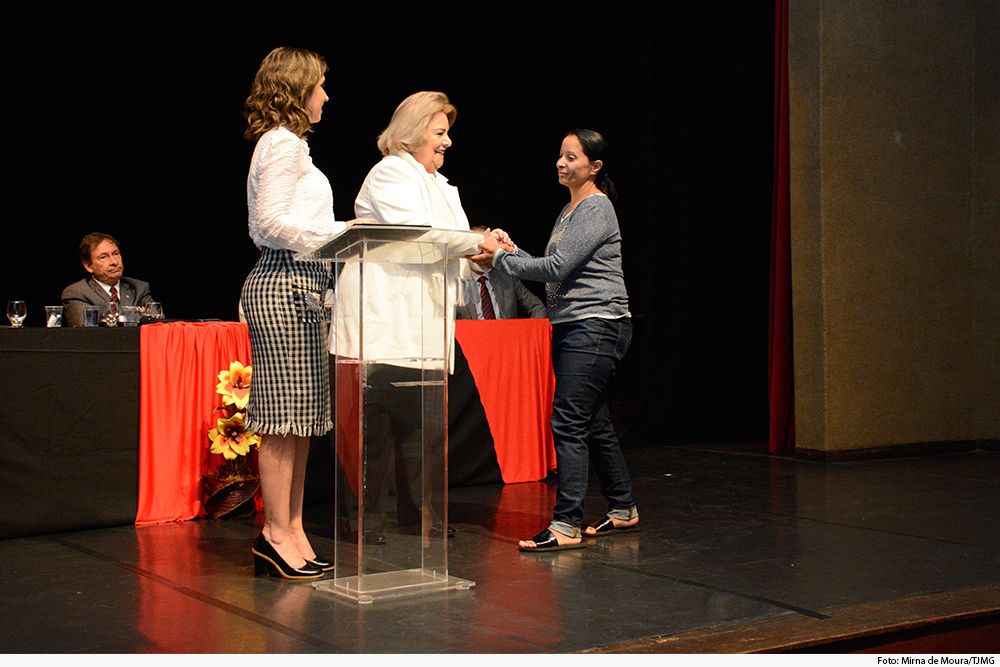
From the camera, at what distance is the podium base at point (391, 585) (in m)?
2.53

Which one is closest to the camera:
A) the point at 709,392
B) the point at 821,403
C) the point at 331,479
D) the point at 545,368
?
the point at 331,479

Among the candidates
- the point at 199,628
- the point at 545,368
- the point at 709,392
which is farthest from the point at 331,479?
the point at 709,392

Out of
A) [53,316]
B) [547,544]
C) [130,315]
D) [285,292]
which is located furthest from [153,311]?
[547,544]

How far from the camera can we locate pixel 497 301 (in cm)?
573

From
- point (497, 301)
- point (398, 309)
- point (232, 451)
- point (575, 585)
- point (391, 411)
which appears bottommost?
point (575, 585)

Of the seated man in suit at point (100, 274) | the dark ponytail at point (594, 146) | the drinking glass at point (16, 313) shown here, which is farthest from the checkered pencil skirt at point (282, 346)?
the seated man in suit at point (100, 274)

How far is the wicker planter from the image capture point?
3807mm

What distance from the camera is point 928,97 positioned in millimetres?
5621

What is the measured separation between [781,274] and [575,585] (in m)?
3.41

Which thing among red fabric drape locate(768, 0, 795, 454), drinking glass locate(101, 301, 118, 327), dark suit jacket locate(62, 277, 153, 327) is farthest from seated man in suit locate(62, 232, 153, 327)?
red fabric drape locate(768, 0, 795, 454)

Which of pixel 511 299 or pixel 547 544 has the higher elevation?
pixel 511 299

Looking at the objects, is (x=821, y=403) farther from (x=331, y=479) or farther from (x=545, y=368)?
(x=331, y=479)

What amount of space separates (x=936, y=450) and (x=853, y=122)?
1940 millimetres

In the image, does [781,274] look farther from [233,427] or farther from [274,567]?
[274,567]
